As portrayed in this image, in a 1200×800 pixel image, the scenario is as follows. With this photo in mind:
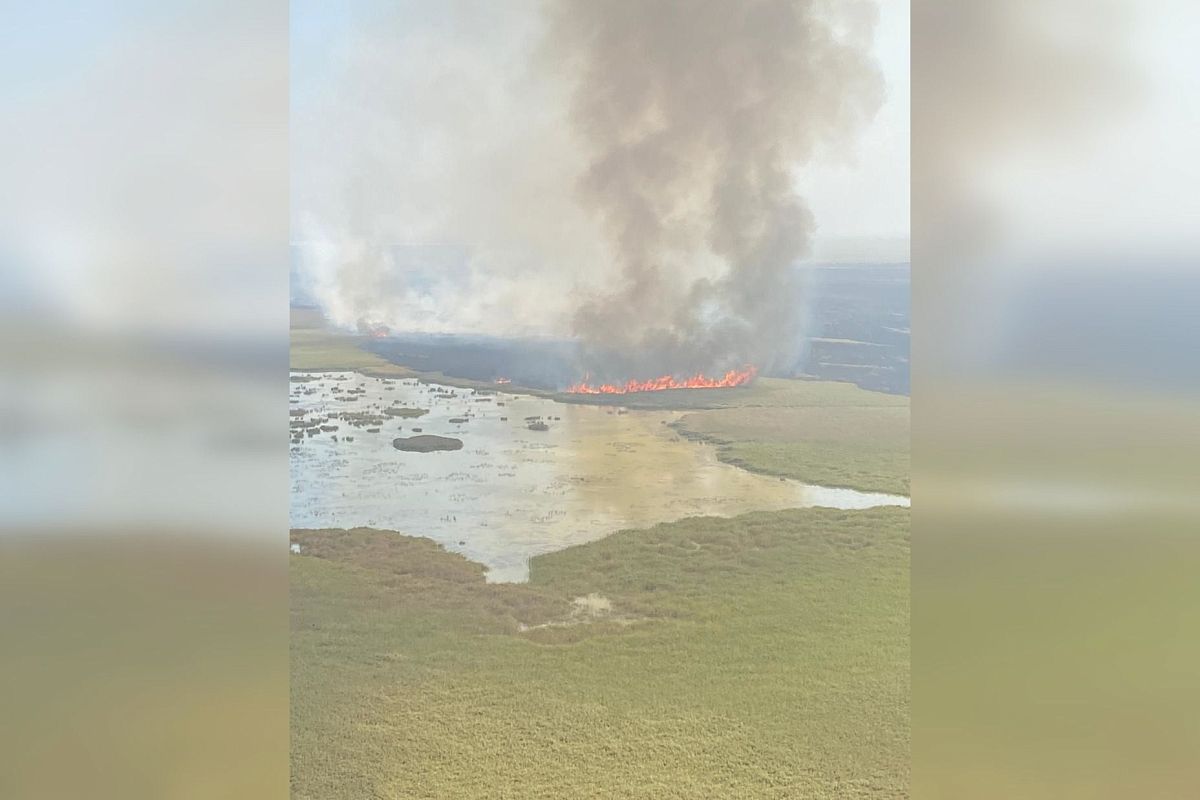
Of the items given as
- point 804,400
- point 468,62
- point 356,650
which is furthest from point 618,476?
point 468,62

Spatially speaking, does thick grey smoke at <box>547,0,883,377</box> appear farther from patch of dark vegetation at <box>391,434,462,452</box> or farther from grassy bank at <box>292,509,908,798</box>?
grassy bank at <box>292,509,908,798</box>

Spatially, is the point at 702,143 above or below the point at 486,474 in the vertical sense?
above

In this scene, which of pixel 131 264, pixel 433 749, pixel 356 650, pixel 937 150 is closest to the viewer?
→ pixel 131 264

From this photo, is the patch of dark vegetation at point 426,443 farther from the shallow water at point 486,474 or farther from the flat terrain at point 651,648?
the flat terrain at point 651,648

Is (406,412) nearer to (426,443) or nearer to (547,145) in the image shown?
(426,443)

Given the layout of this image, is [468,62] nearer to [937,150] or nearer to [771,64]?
[771,64]

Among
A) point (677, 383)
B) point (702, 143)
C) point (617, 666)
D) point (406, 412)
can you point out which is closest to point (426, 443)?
point (406, 412)

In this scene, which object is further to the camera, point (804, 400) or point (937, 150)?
point (804, 400)
